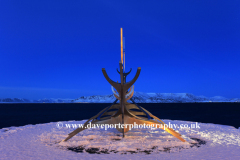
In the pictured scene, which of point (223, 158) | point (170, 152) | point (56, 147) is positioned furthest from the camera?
point (56, 147)

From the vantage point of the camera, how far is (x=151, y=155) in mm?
8648

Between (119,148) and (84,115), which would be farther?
(84,115)

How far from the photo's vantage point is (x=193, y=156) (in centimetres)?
846

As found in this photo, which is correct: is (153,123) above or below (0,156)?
above

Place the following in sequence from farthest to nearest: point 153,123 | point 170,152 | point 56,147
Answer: point 153,123 → point 56,147 → point 170,152

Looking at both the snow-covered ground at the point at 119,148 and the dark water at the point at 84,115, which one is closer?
the snow-covered ground at the point at 119,148

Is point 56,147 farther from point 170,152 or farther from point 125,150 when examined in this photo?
point 170,152

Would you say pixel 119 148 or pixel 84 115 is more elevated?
pixel 119 148

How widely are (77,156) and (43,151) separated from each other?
2.10m

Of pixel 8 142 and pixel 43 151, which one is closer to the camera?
pixel 43 151

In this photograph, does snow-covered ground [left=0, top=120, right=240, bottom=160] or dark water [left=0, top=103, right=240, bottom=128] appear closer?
snow-covered ground [left=0, top=120, right=240, bottom=160]

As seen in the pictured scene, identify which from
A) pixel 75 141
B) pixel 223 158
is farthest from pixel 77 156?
pixel 223 158

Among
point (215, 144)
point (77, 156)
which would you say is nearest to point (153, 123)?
point (215, 144)

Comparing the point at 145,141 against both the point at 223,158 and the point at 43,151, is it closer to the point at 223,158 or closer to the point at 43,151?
the point at 223,158
